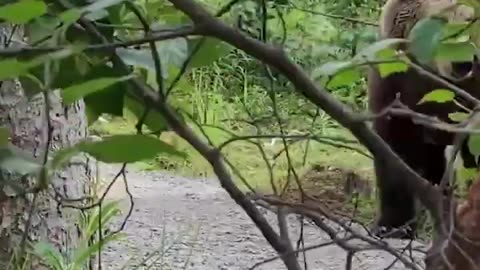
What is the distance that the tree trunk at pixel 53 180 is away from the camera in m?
1.73

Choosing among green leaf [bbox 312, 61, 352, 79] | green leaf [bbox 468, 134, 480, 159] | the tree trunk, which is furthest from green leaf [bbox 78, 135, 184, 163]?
the tree trunk

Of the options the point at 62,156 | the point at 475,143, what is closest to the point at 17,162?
the point at 62,156

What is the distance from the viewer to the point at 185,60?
55 centimetres

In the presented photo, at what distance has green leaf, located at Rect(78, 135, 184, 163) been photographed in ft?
1.49

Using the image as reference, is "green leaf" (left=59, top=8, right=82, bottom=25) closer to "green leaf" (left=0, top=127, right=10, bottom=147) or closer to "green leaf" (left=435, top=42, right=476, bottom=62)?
"green leaf" (left=0, top=127, right=10, bottom=147)

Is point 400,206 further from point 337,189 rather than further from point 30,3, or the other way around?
point 30,3

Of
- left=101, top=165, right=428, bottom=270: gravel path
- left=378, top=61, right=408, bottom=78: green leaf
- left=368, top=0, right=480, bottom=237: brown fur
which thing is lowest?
left=101, top=165, right=428, bottom=270: gravel path

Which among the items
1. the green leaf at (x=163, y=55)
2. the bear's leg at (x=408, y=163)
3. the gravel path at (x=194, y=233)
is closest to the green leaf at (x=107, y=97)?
the green leaf at (x=163, y=55)

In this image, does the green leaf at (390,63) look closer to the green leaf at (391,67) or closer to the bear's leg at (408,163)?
the green leaf at (391,67)

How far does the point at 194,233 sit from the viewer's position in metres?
2.96

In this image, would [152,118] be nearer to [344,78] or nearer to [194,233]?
[344,78]

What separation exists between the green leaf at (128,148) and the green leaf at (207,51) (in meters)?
0.10

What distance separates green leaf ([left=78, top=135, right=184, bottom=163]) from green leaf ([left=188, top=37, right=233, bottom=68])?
0.10 meters

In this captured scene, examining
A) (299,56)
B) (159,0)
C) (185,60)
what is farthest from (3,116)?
(299,56)
